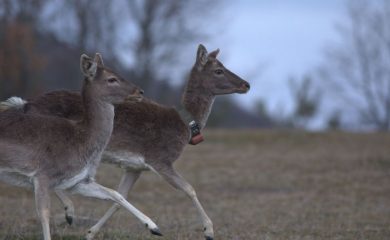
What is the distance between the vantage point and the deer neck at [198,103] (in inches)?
527

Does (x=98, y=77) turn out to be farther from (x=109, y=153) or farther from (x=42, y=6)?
(x=42, y=6)

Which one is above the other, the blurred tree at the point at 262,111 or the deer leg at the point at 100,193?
the deer leg at the point at 100,193

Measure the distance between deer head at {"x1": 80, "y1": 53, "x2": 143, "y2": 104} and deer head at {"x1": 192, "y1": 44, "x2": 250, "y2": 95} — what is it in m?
2.39

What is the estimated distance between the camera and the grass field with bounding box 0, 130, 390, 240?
13453 mm

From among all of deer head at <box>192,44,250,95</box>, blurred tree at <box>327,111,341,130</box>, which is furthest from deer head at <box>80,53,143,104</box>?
blurred tree at <box>327,111,341,130</box>

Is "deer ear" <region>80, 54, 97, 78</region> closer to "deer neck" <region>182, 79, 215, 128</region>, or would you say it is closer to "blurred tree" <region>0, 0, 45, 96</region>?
"deer neck" <region>182, 79, 215, 128</region>

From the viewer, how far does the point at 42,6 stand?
46.9m

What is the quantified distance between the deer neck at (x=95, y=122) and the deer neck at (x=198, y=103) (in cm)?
226

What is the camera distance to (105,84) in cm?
1128

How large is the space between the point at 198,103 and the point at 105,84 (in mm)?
2478

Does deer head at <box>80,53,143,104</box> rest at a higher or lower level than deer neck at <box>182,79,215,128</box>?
higher

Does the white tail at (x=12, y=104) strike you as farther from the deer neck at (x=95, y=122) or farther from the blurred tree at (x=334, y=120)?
the blurred tree at (x=334, y=120)

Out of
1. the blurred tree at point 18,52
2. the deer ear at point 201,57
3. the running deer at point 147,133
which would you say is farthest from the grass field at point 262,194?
the blurred tree at point 18,52

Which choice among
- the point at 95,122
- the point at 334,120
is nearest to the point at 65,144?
the point at 95,122
